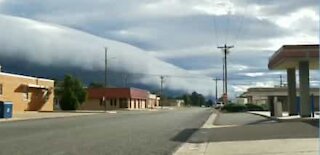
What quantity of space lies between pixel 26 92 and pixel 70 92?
17.0 meters

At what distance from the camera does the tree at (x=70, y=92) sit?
9050 cm

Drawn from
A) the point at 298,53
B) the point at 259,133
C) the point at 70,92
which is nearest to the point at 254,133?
the point at 259,133

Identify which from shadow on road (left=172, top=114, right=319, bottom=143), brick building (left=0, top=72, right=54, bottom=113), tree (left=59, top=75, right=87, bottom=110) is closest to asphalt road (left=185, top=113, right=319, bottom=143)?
shadow on road (left=172, top=114, right=319, bottom=143)

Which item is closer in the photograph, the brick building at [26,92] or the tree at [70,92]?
the brick building at [26,92]

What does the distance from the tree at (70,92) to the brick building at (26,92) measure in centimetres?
610

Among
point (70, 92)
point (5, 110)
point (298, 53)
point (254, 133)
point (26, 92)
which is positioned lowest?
point (254, 133)

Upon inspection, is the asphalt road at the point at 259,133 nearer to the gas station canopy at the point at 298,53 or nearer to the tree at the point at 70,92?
the gas station canopy at the point at 298,53

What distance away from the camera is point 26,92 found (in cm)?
7412

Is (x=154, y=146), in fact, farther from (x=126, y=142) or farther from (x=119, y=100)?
(x=119, y=100)

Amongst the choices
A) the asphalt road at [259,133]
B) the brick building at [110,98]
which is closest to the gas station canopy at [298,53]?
the asphalt road at [259,133]

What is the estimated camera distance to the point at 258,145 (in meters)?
17.1

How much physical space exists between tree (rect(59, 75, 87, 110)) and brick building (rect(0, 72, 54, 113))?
610 cm

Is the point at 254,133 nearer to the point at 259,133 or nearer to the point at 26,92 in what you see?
the point at 259,133

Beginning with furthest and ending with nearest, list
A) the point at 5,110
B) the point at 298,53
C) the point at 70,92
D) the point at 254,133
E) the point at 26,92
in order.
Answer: the point at 70,92 < the point at 26,92 < the point at 5,110 < the point at 298,53 < the point at 254,133
